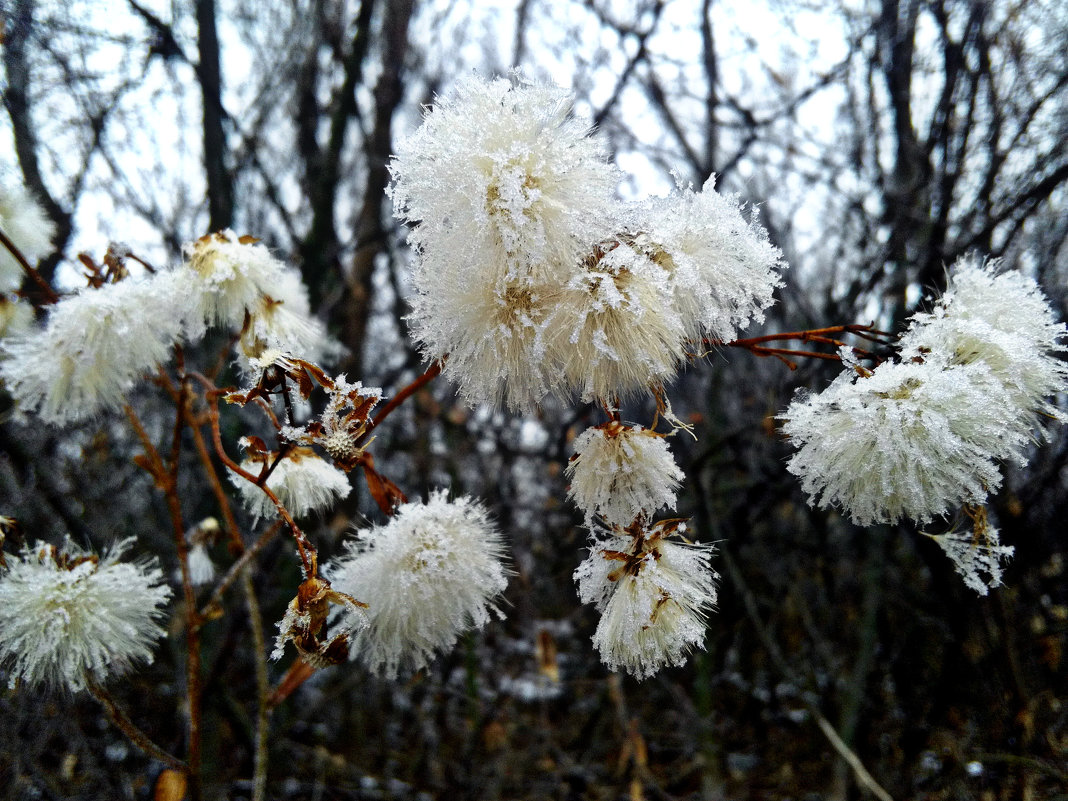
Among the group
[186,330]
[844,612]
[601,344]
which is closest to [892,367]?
[601,344]

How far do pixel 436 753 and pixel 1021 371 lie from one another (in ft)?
12.0

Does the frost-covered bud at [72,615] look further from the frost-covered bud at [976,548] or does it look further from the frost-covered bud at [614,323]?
the frost-covered bud at [976,548]

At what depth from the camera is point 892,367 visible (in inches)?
30.3

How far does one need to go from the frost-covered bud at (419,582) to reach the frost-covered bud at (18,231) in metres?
1.05

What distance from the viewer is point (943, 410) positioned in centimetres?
73

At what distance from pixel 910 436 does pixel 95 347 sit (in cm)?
117

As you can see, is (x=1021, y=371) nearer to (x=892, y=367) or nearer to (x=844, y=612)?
(x=892, y=367)

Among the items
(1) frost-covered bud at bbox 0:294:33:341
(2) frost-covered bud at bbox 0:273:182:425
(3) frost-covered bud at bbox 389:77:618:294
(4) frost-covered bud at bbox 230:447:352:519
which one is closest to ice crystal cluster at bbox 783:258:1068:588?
(3) frost-covered bud at bbox 389:77:618:294

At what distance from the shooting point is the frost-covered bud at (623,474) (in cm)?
85

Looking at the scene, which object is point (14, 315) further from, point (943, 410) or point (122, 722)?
point (943, 410)

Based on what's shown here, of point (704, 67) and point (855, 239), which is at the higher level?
point (704, 67)

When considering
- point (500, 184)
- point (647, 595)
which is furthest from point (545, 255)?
point (647, 595)

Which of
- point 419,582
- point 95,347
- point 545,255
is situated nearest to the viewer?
point 545,255

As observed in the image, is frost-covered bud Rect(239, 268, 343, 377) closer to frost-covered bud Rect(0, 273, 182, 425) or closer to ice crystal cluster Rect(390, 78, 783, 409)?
frost-covered bud Rect(0, 273, 182, 425)
